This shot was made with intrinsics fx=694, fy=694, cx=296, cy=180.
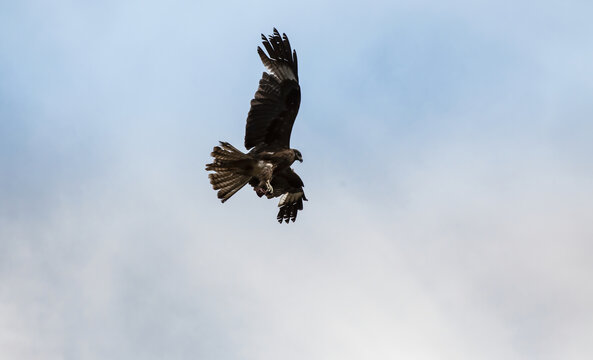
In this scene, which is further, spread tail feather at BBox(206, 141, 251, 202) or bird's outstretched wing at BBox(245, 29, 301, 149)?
bird's outstretched wing at BBox(245, 29, 301, 149)

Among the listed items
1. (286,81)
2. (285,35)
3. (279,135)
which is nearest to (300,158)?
(279,135)

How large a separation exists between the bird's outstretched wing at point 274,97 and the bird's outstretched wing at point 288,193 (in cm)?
106

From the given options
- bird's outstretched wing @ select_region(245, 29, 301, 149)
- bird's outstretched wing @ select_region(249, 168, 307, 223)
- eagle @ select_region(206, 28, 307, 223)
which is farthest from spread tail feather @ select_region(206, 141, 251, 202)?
bird's outstretched wing @ select_region(249, 168, 307, 223)

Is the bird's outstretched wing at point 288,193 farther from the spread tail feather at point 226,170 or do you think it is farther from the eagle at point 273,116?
the spread tail feather at point 226,170

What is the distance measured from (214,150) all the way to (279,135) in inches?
Answer: 73.3

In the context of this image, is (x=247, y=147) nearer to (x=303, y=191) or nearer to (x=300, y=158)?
(x=300, y=158)

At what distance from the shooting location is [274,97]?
562 inches

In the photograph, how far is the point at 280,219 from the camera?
16344mm

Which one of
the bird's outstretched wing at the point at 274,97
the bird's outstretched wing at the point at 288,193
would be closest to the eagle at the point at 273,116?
the bird's outstretched wing at the point at 274,97

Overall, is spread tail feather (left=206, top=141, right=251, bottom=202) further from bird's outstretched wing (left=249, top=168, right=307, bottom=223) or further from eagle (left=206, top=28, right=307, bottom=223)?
bird's outstretched wing (left=249, top=168, right=307, bottom=223)

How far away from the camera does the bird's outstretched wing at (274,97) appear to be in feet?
46.6

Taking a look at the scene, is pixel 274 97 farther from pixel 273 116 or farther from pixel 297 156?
pixel 297 156

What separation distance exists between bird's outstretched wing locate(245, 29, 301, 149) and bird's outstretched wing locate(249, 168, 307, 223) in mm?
1065

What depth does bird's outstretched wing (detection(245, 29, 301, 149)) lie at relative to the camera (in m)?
14.2
